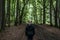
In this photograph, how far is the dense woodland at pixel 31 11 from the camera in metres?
27.0

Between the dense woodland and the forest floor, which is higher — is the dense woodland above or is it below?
above

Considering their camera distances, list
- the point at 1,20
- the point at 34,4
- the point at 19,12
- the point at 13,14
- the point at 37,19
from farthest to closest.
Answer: the point at 37,19, the point at 34,4, the point at 13,14, the point at 19,12, the point at 1,20

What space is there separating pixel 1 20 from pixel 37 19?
83.4 ft

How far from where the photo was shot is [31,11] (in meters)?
44.1

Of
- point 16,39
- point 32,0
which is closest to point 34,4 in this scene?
point 32,0

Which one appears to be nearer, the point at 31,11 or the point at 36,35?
the point at 36,35

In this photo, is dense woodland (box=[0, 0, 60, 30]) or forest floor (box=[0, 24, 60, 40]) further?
dense woodland (box=[0, 0, 60, 30])

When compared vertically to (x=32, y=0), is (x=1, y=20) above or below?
below

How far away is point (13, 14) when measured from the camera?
3622 cm

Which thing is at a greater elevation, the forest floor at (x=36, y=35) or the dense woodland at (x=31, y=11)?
the dense woodland at (x=31, y=11)

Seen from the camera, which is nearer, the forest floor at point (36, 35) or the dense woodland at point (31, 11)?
the forest floor at point (36, 35)

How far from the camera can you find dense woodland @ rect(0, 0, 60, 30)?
27.0 m

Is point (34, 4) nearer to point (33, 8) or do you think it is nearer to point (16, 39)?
point (33, 8)

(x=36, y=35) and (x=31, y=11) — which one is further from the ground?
(x=31, y=11)
